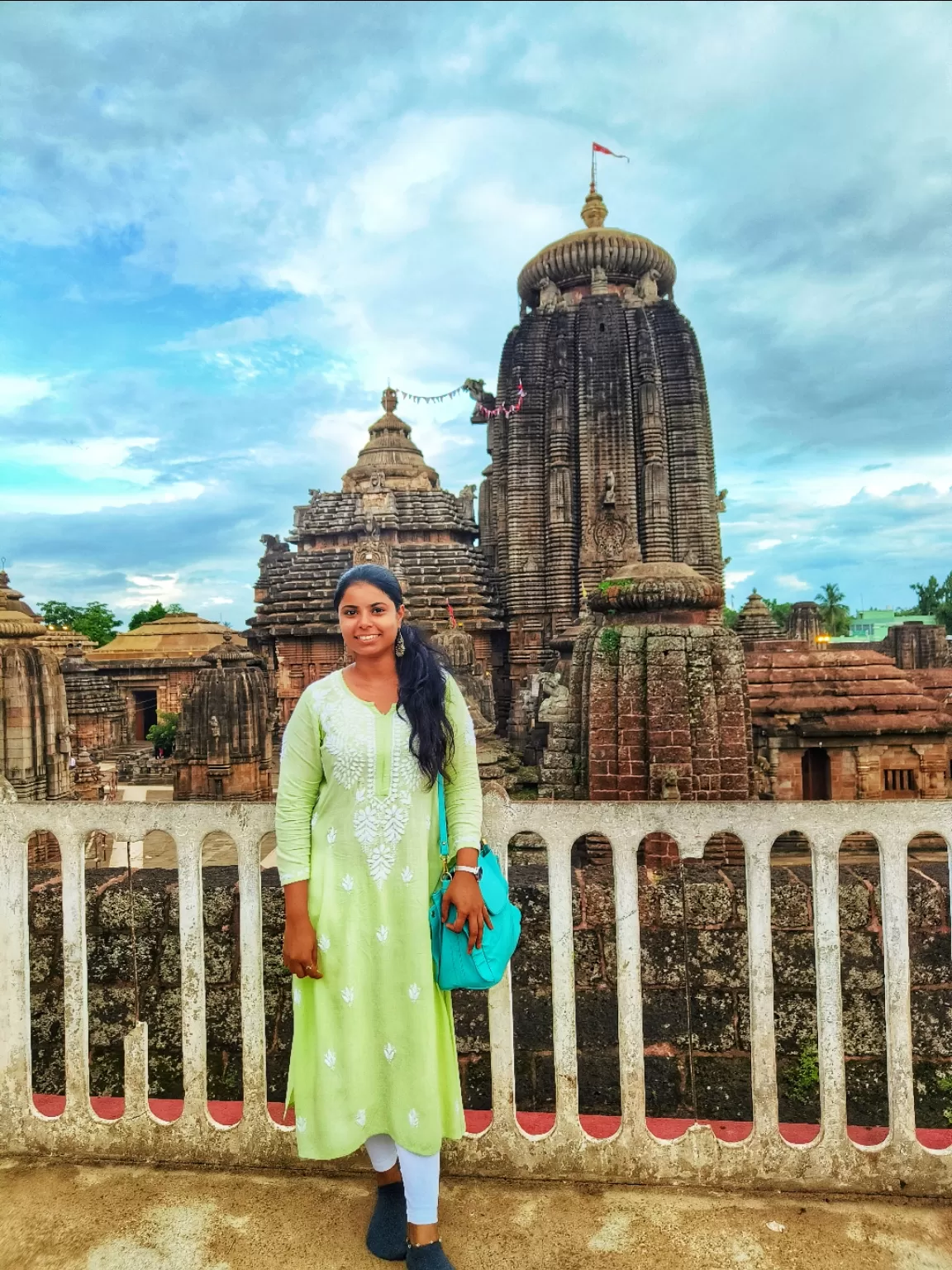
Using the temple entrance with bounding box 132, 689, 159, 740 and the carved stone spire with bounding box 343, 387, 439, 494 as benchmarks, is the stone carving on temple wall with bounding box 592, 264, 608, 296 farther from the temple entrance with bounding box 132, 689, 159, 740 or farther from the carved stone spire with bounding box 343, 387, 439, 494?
the temple entrance with bounding box 132, 689, 159, 740

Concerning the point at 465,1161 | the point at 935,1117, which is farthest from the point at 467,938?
the point at 935,1117

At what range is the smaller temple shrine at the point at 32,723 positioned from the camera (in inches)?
318

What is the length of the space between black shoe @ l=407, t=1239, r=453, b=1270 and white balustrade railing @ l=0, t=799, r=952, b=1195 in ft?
1.28

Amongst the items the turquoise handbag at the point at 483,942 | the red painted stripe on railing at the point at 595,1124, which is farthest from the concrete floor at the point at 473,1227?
the turquoise handbag at the point at 483,942

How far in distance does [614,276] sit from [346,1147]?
25.2 m

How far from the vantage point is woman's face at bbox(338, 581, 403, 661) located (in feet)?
7.11

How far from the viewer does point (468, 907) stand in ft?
6.60

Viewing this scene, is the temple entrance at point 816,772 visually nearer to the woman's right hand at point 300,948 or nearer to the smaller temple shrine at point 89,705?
the woman's right hand at point 300,948

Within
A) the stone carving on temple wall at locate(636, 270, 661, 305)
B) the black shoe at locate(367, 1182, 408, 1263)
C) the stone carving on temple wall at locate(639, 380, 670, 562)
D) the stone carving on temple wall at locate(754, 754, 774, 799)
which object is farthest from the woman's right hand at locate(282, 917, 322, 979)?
the stone carving on temple wall at locate(636, 270, 661, 305)

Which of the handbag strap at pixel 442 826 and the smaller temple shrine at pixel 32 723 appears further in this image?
the smaller temple shrine at pixel 32 723

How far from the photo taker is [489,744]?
12312mm

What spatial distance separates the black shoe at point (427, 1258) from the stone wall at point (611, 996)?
56.0 inches

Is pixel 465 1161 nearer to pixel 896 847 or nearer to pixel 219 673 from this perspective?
pixel 896 847

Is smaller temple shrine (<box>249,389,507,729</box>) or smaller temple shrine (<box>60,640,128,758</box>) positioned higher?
smaller temple shrine (<box>249,389,507,729</box>)
